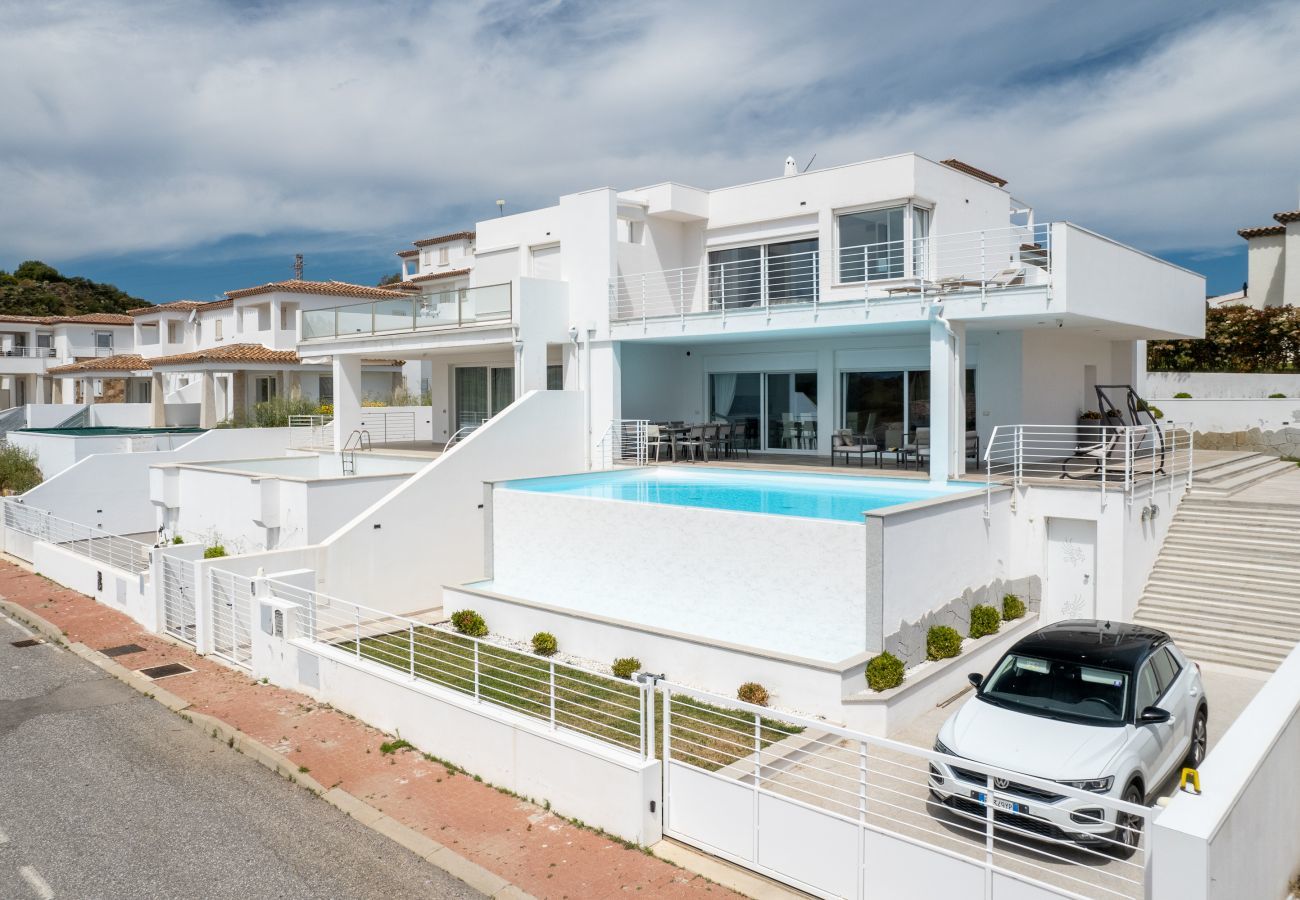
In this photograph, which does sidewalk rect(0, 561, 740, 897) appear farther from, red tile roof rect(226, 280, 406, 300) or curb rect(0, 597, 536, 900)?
red tile roof rect(226, 280, 406, 300)

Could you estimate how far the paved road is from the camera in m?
7.16

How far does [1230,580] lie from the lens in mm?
13984

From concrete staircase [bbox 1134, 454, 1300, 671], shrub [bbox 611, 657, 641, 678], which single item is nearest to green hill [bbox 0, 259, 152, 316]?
shrub [bbox 611, 657, 641, 678]

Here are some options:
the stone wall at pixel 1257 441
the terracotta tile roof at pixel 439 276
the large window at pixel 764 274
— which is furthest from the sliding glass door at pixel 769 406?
the terracotta tile roof at pixel 439 276

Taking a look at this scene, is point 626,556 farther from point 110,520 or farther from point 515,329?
point 110,520

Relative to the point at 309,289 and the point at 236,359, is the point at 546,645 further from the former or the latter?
the point at 309,289

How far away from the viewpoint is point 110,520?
26.2 metres

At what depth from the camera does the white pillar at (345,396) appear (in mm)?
26172

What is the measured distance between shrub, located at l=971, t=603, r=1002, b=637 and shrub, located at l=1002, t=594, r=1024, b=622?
0.77m

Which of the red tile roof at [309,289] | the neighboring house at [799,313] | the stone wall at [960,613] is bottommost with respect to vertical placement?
the stone wall at [960,613]

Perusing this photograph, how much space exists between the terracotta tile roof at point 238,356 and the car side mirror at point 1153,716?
3217 centimetres

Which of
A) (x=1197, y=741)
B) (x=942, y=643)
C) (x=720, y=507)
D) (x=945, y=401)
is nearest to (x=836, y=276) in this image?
(x=945, y=401)

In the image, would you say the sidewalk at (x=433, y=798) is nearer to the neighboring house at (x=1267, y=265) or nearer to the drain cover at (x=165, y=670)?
the drain cover at (x=165, y=670)

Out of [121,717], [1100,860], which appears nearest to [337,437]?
[121,717]
